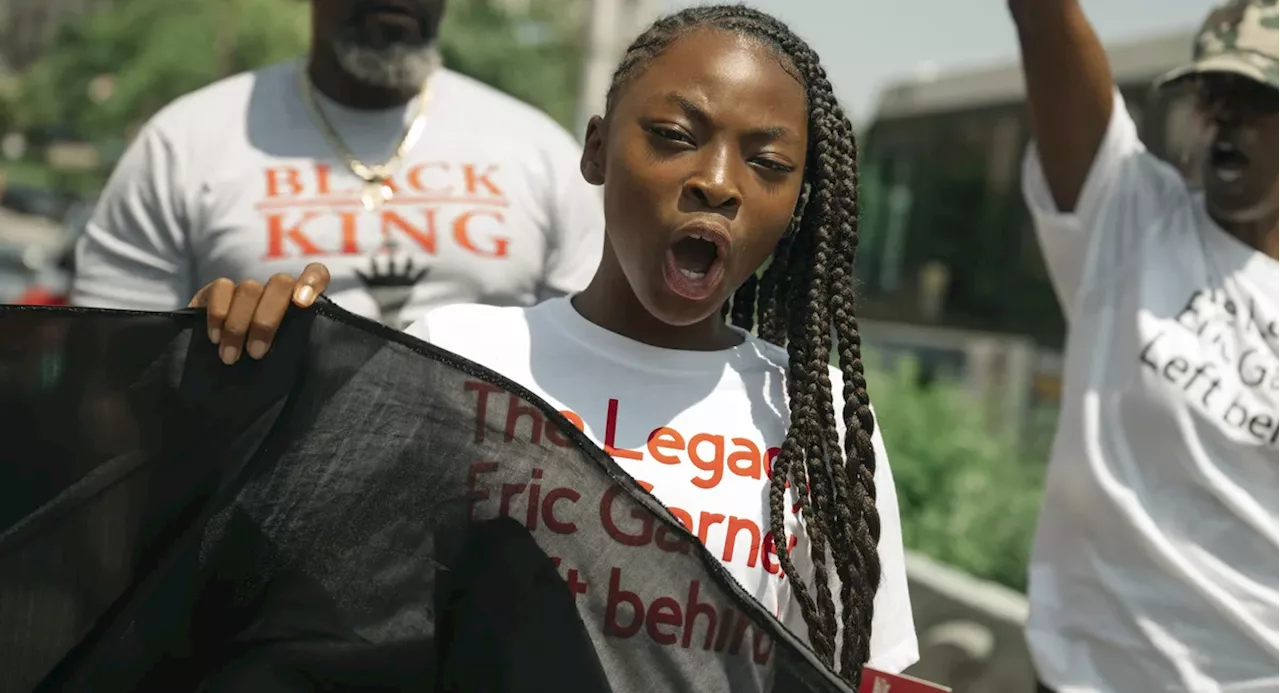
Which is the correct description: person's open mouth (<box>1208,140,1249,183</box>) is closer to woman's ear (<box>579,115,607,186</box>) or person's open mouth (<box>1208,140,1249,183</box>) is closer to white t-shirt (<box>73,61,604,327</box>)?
white t-shirt (<box>73,61,604,327</box>)

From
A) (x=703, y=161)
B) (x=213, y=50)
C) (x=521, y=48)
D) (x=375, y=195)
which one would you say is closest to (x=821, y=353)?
(x=703, y=161)

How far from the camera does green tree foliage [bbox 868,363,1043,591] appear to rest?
6098 mm

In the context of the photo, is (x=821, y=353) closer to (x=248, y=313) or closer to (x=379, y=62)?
(x=248, y=313)

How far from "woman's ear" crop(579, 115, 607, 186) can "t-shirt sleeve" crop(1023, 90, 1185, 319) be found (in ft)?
4.43

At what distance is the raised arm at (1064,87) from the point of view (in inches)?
120

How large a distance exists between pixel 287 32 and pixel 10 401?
22584mm

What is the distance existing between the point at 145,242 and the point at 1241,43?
7.58 ft

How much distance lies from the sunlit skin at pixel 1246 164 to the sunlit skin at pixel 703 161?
1327 mm

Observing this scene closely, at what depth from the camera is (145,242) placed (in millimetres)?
3070

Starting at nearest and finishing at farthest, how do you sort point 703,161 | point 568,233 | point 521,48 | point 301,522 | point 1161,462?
point 301,522
point 703,161
point 1161,462
point 568,233
point 521,48

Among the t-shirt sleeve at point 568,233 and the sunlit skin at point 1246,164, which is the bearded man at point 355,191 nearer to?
the t-shirt sleeve at point 568,233

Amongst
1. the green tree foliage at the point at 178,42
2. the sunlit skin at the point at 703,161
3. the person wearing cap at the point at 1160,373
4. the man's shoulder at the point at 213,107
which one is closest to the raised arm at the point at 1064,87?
the person wearing cap at the point at 1160,373

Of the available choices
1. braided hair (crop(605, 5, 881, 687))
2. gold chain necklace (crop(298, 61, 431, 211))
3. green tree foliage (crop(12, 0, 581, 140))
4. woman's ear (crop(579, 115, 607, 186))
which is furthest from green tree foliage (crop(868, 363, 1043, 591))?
green tree foliage (crop(12, 0, 581, 140))

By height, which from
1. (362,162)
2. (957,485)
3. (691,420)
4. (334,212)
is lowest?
(957,485)
